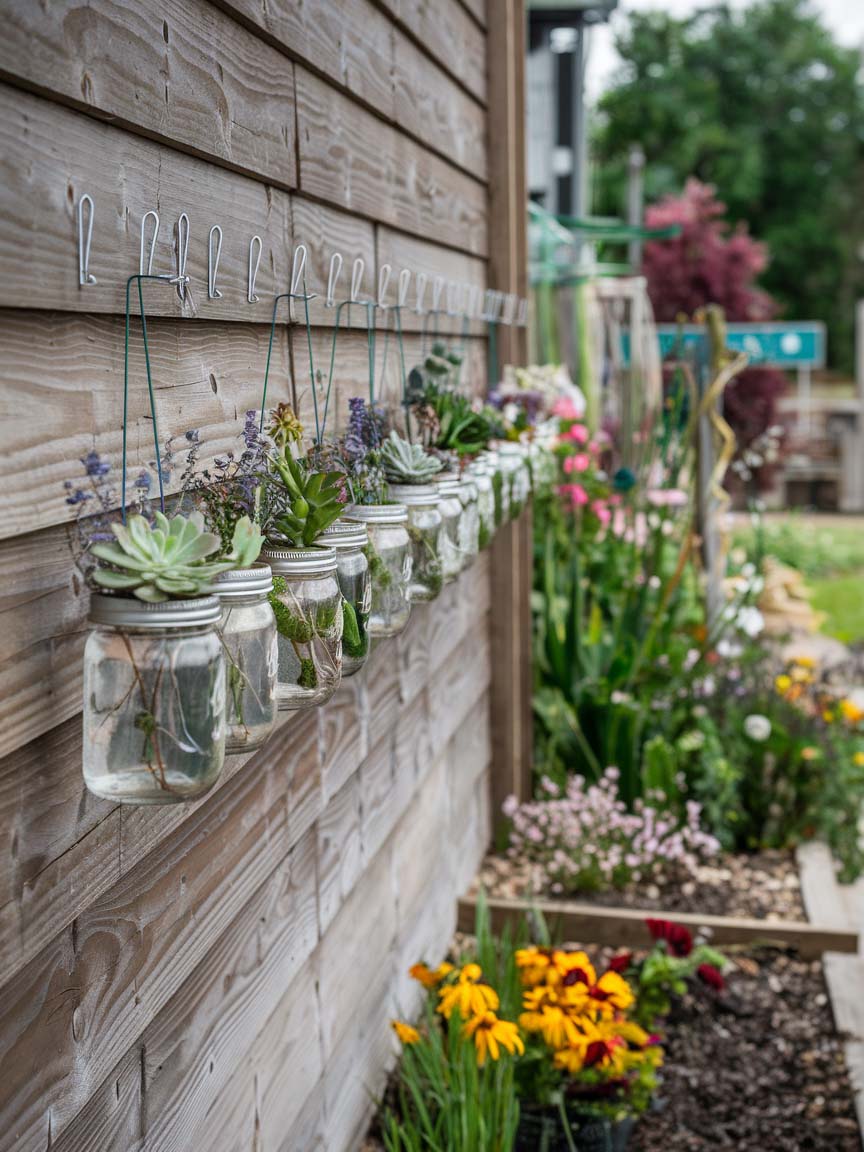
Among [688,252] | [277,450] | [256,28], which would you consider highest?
[688,252]

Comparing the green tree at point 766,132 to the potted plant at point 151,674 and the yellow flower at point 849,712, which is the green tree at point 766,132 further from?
the potted plant at point 151,674

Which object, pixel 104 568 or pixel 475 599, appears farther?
pixel 475 599

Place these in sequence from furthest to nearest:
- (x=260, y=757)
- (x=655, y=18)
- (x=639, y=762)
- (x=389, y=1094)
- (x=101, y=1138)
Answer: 1. (x=655, y=18)
2. (x=639, y=762)
3. (x=389, y=1094)
4. (x=260, y=757)
5. (x=101, y=1138)

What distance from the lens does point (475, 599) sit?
3.64m

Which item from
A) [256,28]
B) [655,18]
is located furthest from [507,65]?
[655,18]

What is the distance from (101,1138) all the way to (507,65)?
9.98 ft

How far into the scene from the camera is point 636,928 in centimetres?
357

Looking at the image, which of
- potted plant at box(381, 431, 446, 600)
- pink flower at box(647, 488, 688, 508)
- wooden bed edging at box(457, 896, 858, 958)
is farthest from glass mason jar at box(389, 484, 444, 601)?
pink flower at box(647, 488, 688, 508)

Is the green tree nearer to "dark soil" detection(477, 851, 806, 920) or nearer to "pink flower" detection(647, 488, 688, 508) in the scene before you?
"pink flower" detection(647, 488, 688, 508)

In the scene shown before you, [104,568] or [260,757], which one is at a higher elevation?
[104,568]

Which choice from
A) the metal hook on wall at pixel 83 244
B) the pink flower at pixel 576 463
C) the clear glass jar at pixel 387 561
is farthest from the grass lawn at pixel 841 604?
the metal hook on wall at pixel 83 244

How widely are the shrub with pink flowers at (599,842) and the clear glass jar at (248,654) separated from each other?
8.74 ft

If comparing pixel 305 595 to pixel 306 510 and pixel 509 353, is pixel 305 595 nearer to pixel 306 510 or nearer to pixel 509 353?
pixel 306 510

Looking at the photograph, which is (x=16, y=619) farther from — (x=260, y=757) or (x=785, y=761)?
(x=785, y=761)
